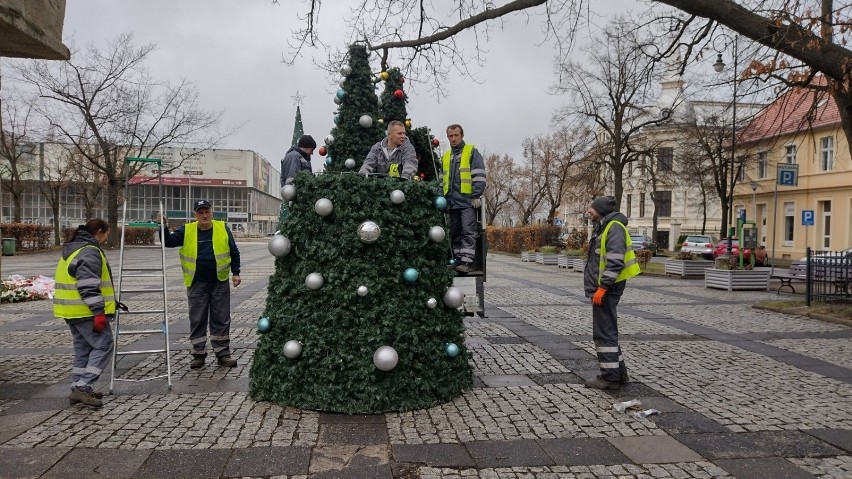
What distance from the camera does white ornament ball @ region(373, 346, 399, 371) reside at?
477cm

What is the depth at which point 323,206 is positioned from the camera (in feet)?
16.3

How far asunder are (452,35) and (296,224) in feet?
23.1

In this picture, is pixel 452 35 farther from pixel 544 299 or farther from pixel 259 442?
pixel 259 442

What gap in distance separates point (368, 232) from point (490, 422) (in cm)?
189

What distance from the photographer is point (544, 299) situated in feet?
45.4

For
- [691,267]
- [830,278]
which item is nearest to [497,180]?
[691,267]

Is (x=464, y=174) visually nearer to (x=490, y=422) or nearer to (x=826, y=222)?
(x=490, y=422)

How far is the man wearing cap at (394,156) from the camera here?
6071 millimetres

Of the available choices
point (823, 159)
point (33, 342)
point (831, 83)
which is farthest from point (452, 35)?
point (823, 159)

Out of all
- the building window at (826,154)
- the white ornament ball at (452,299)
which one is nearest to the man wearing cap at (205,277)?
the white ornament ball at (452,299)

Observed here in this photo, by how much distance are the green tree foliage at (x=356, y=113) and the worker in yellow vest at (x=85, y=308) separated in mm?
3168

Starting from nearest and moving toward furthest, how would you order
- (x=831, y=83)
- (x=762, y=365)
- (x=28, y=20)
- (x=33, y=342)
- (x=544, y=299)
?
1. (x=28, y=20)
2. (x=762, y=365)
3. (x=33, y=342)
4. (x=831, y=83)
5. (x=544, y=299)

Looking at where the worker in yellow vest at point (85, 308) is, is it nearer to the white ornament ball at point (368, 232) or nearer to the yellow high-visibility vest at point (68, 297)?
the yellow high-visibility vest at point (68, 297)

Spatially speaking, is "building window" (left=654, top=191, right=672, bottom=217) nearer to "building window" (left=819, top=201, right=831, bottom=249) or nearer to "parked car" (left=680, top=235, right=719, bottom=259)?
"parked car" (left=680, top=235, right=719, bottom=259)
